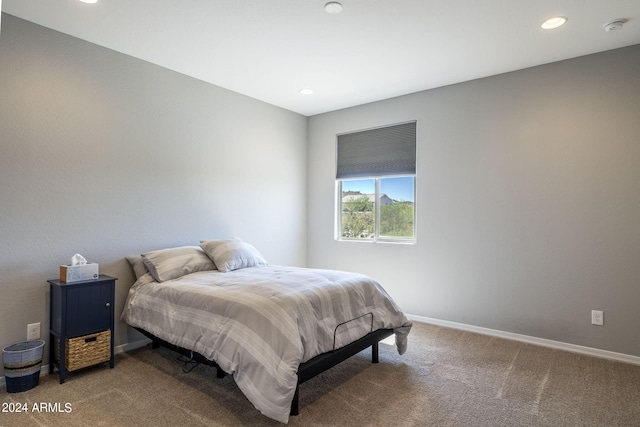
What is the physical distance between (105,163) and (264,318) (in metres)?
2.11

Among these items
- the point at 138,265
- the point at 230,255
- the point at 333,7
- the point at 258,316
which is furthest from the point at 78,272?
the point at 333,7

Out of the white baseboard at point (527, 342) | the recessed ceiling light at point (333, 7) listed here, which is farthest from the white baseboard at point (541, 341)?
the recessed ceiling light at point (333, 7)

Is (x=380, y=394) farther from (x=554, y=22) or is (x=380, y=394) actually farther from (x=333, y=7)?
(x=554, y=22)

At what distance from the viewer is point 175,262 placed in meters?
3.18

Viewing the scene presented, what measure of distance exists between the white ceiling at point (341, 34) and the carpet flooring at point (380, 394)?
2.66 meters

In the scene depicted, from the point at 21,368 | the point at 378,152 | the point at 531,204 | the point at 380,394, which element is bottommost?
the point at 380,394

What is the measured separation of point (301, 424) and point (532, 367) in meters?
1.97

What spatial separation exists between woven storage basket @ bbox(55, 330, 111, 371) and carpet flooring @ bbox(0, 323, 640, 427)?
0.11 meters

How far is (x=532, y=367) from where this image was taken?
2.88m

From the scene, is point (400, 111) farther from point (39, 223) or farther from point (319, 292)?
point (39, 223)

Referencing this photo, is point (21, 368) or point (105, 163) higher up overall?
point (105, 163)

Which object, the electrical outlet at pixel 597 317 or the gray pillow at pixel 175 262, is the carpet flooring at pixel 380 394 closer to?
the electrical outlet at pixel 597 317

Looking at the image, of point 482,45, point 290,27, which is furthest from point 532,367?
point 290,27

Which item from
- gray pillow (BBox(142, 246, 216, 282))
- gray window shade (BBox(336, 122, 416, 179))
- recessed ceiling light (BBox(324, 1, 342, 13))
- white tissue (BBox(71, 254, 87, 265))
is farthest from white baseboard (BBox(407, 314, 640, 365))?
white tissue (BBox(71, 254, 87, 265))
